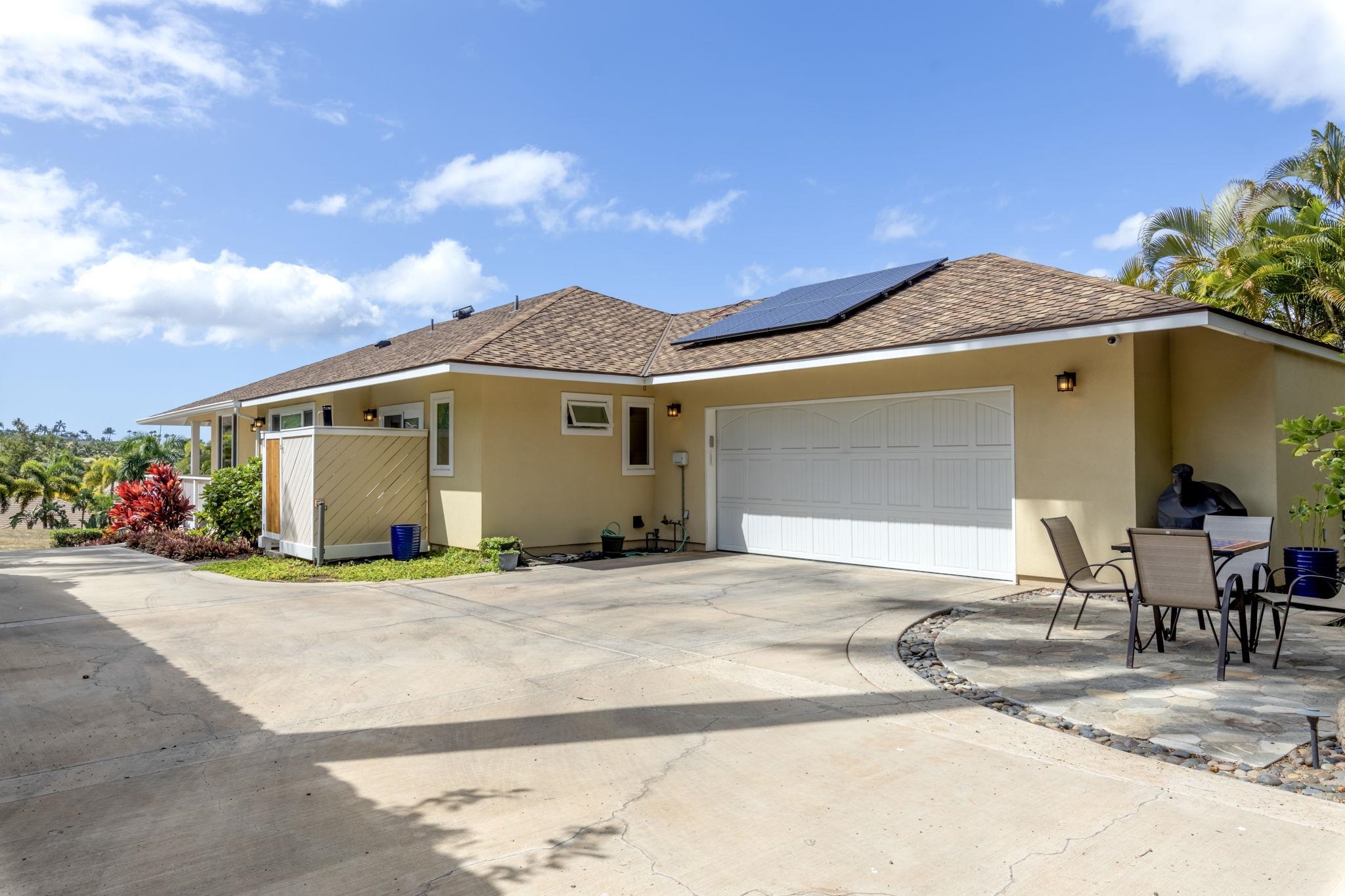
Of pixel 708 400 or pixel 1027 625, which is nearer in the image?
pixel 1027 625

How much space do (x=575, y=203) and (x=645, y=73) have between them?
7.33 metres

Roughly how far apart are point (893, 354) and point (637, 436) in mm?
5536

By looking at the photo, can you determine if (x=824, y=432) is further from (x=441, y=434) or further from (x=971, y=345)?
(x=441, y=434)

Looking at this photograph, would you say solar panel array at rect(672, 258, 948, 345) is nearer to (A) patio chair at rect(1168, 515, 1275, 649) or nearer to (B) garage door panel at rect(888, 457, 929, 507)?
(B) garage door panel at rect(888, 457, 929, 507)

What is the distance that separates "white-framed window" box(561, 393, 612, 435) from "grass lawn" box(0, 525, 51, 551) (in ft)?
48.7

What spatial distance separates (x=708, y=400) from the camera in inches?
522

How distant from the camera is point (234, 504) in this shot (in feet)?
46.1

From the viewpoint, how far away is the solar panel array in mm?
12133

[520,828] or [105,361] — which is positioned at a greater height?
[105,361]

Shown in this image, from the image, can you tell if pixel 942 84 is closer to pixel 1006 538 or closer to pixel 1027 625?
pixel 1006 538

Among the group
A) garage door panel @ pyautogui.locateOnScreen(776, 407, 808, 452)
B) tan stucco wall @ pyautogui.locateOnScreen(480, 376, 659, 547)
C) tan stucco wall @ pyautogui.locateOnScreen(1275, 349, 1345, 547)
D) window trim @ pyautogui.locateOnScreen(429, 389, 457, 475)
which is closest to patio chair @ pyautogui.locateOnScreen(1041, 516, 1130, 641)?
tan stucco wall @ pyautogui.locateOnScreen(1275, 349, 1345, 547)

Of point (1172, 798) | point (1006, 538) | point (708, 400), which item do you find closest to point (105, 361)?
point (708, 400)

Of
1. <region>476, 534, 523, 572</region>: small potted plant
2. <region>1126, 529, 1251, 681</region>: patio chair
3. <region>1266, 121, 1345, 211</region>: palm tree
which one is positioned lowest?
<region>476, 534, 523, 572</region>: small potted plant

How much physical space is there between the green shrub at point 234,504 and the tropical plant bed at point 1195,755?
494 inches
